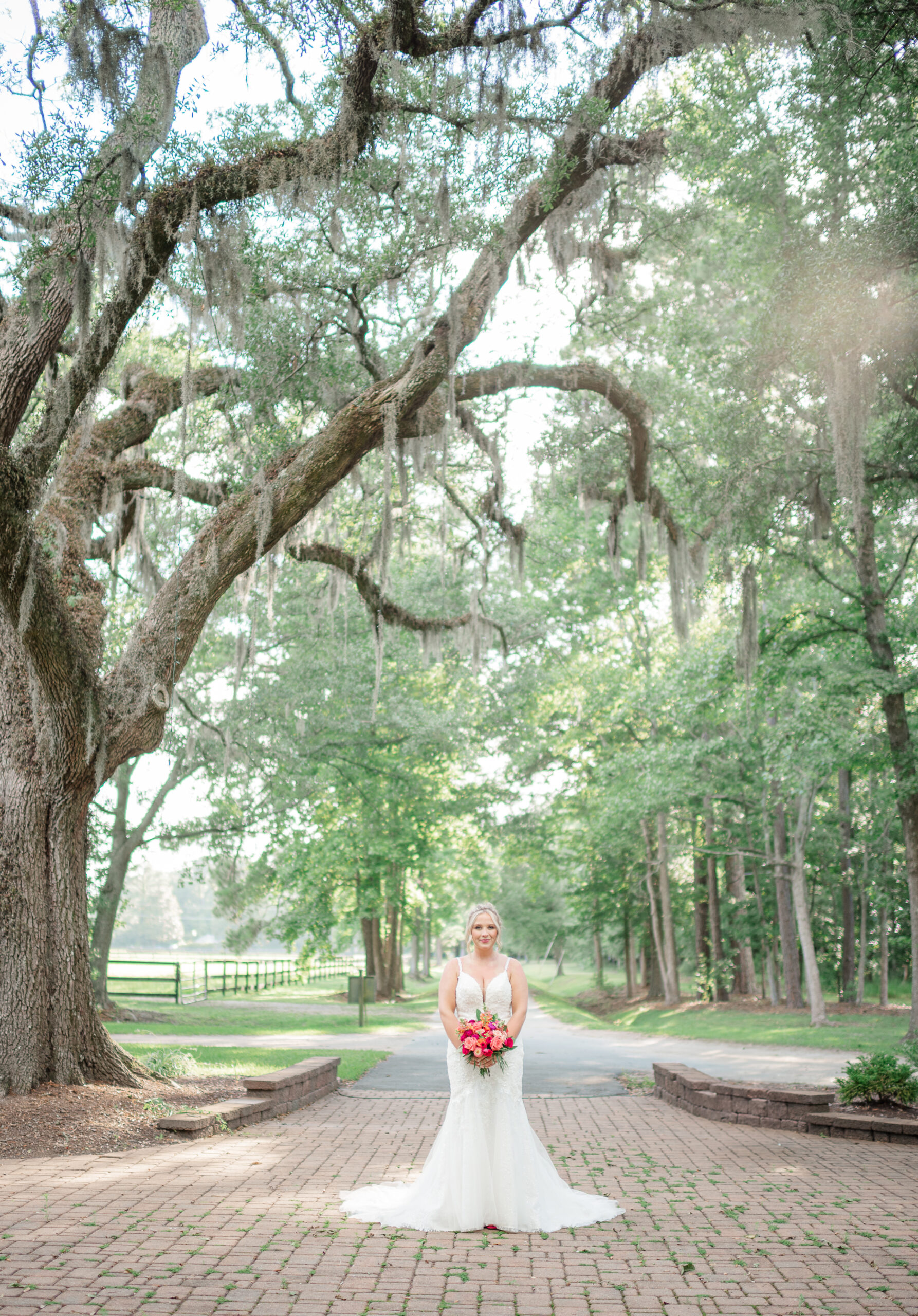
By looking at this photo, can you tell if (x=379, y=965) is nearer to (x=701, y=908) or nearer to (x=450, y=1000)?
(x=701, y=908)

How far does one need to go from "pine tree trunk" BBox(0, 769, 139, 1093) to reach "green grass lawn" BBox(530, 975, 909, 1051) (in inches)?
413

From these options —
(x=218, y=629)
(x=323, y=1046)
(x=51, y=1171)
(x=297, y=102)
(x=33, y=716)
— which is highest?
(x=297, y=102)

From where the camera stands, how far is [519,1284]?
4.18 m

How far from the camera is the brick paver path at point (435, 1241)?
392 cm

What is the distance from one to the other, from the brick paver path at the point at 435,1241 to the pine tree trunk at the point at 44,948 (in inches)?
65.7

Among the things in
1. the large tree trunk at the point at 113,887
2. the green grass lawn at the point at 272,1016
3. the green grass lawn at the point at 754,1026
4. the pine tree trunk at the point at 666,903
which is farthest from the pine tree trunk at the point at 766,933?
the large tree trunk at the point at 113,887

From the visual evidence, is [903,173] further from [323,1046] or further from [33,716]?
[323,1046]

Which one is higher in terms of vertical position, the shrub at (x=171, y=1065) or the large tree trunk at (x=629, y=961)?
the shrub at (x=171, y=1065)

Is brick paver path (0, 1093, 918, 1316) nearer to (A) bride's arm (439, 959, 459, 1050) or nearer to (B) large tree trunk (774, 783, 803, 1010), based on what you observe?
(A) bride's arm (439, 959, 459, 1050)

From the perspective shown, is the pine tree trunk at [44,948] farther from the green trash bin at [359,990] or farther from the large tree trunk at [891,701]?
the green trash bin at [359,990]

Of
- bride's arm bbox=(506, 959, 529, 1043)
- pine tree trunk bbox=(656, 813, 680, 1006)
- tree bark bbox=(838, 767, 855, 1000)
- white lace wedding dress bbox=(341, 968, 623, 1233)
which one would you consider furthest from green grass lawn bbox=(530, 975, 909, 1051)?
bride's arm bbox=(506, 959, 529, 1043)

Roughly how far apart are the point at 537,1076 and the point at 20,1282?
29.1 ft

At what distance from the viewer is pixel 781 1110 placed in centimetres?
834

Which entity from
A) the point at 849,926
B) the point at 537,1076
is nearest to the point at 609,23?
the point at 537,1076
